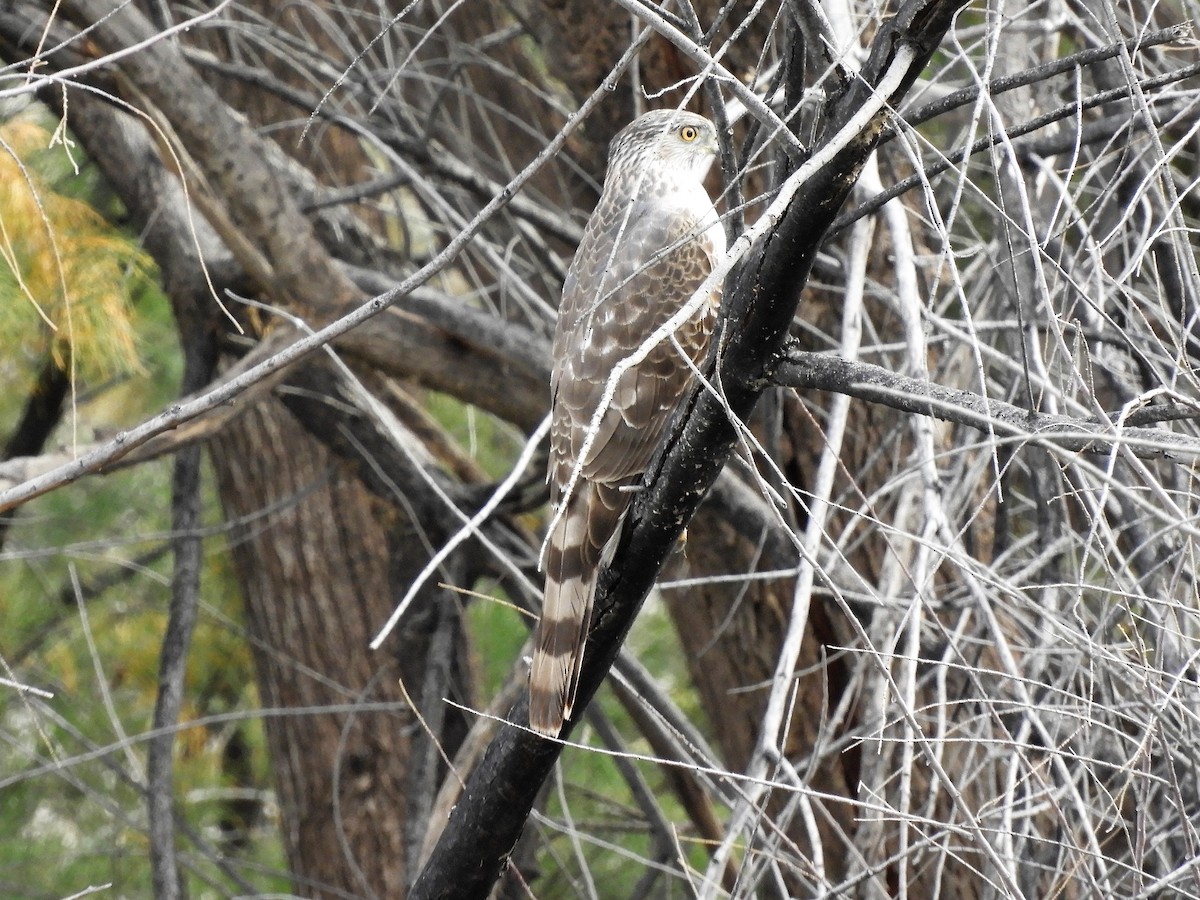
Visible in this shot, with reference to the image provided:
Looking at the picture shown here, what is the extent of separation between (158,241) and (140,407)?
2.51 m

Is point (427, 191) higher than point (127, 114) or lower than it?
lower

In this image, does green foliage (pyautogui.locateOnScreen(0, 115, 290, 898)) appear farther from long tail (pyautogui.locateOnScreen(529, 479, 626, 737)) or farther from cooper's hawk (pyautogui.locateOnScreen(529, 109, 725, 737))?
long tail (pyautogui.locateOnScreen(529, 479, 626, 737))

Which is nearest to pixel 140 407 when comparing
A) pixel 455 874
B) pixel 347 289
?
pixel 347 289

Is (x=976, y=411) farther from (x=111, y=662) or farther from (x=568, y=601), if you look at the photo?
(x=111, y=662)

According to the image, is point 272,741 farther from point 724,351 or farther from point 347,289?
point 724,351

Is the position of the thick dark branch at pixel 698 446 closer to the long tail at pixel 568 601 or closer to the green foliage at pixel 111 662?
the long tail at pixel 568 601

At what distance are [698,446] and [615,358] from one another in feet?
3.18

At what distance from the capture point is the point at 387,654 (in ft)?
16.2

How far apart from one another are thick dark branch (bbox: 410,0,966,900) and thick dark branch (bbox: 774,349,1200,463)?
9 centimetres

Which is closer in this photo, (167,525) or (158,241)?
(158,241)

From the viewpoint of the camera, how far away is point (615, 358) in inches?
117

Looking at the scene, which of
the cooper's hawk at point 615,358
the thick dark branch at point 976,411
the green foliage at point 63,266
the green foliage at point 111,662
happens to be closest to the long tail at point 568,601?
the cooper's hawk at point 615,358

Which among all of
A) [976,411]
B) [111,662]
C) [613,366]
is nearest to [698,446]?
[976,411]

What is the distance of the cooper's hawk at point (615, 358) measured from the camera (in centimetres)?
245
